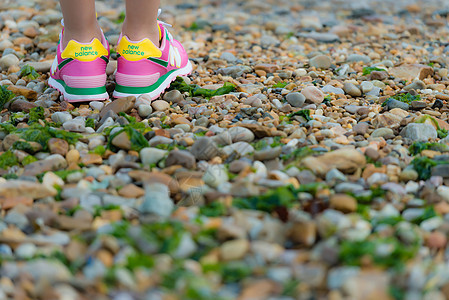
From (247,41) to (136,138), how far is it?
2.93m

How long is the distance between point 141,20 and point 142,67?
287 mm

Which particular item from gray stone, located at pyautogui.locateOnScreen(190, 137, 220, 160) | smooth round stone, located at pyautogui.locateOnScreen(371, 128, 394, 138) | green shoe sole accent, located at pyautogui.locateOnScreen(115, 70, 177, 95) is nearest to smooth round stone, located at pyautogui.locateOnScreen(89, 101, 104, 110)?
green shoe sole accent, located at pyautogui.locateOnScreen(115, 70, 177, 95)

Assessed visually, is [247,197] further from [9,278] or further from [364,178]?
[9,278]

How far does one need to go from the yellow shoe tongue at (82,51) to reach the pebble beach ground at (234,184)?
31 cm

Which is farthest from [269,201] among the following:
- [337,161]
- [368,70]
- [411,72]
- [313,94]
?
[411,72]

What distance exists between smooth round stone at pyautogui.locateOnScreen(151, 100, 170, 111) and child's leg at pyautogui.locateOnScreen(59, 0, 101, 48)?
567mm

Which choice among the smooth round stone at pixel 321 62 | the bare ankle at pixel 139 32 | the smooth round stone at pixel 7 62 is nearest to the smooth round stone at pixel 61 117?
the bare ankle at pixel 139 32

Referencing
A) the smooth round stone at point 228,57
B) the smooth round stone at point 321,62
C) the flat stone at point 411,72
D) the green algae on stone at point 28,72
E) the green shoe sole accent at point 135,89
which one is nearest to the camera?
the green shoe sole accent at point 135,89

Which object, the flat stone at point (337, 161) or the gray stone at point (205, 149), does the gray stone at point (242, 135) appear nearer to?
the gray stone at point (205, 149)

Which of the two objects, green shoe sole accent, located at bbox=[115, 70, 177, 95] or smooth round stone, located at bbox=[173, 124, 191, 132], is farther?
green shoe sole accent, located at bbox=[115, 70, 177, 95]

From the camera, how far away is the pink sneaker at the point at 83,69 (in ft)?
10.4

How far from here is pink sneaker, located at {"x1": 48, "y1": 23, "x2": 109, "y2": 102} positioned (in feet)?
10.4

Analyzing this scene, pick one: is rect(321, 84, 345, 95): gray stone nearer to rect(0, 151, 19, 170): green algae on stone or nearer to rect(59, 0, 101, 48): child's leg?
rect(59, 0, 101, 48): child's leg

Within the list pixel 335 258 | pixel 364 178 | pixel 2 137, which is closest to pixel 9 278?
pixel 335 258
